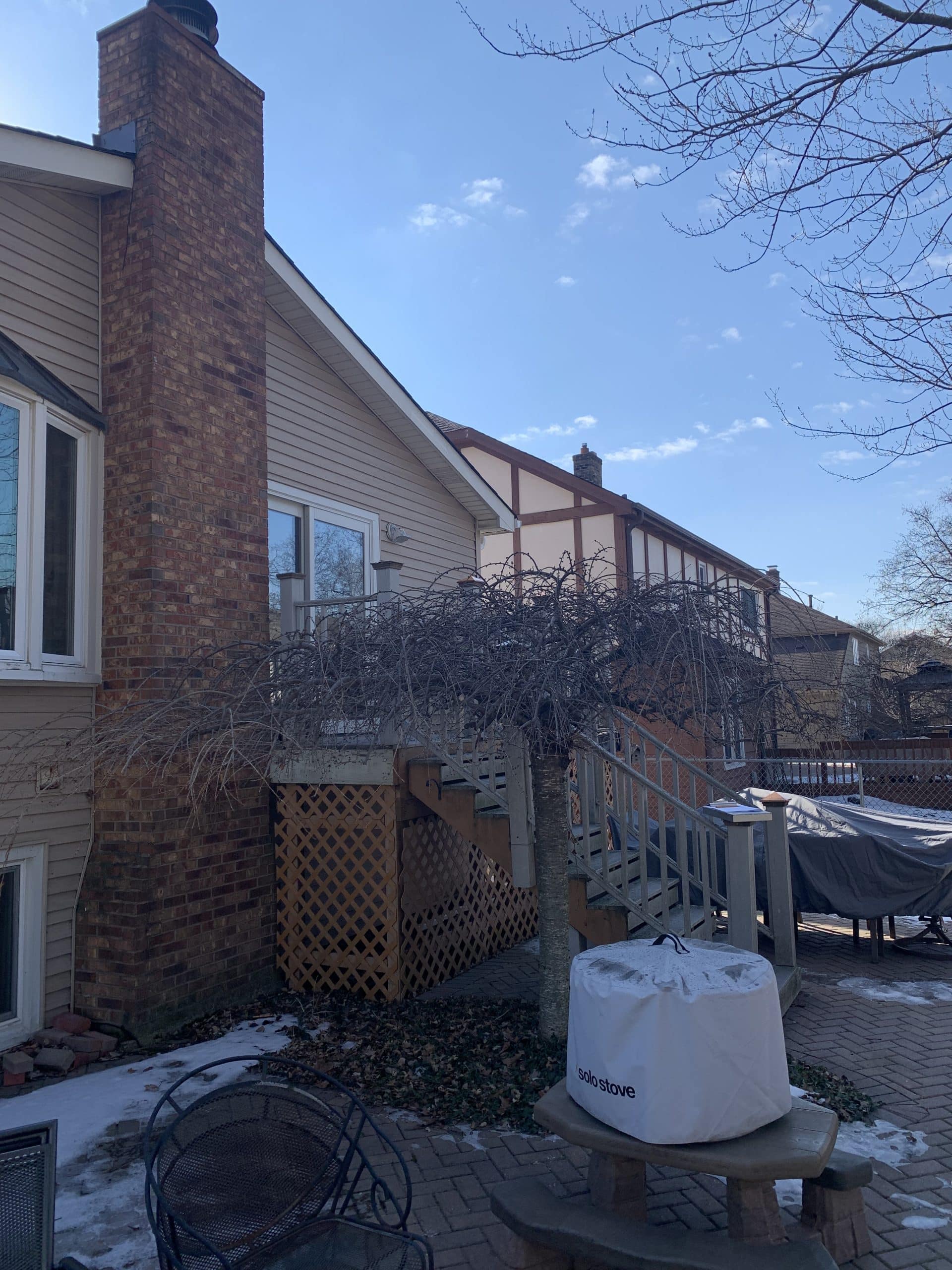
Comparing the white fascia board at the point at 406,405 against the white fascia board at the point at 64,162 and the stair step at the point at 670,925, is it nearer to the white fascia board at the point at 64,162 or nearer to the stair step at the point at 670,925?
the white fascia board at the point at 64,162

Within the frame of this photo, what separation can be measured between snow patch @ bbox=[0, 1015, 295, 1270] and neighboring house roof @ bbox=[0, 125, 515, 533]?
402 cm

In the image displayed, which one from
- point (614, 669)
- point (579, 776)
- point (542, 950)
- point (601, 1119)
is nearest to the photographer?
point (601, 1119)

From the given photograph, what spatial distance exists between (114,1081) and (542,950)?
2457mm

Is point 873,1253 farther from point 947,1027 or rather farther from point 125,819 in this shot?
point 125,819

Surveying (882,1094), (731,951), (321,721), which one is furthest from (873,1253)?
(321,721)

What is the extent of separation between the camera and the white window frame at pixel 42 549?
5.56 metres

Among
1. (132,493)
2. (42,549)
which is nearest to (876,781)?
(132,493)

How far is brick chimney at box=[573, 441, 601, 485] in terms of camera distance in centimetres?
1784

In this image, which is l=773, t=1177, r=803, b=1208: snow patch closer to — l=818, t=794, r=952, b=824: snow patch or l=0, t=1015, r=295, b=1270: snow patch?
l=0, t=1015, r=295, b=1270: snow patch

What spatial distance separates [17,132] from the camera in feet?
18.3

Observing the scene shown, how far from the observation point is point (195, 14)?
7094mm

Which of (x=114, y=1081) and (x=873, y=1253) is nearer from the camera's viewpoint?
(x=873, y=1253)

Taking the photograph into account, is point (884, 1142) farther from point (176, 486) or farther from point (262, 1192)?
point (176, 486)

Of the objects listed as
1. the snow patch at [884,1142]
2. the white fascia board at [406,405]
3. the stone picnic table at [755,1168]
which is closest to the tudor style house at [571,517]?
the white fascia board at [406,405]
